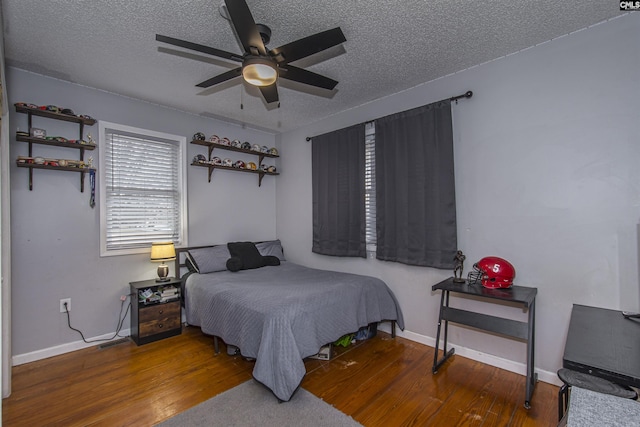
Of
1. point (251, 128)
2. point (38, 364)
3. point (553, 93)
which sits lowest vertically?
point (38, 364)

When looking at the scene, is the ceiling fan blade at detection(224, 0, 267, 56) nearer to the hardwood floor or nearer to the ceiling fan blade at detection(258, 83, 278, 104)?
the ceiling fan blade at detection(258, 83, 278, 104)

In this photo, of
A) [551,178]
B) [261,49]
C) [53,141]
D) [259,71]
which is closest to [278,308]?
[259,71]

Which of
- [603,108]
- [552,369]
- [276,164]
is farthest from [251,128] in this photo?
[552,369]

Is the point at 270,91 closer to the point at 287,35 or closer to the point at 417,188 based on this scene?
the point at 287,35

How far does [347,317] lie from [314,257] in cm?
156

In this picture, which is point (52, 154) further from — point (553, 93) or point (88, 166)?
point (553, 93)

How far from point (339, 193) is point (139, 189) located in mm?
2384

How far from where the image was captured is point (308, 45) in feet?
5.87

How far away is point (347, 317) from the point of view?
2.66 metres

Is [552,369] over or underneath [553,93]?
underneath

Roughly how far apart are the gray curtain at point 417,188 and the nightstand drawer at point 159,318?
7.76 feet

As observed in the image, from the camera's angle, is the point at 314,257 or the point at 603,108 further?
the point at 314,257

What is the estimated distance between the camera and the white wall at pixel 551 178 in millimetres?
2023

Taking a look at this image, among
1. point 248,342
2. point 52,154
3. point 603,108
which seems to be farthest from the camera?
point 52,154
